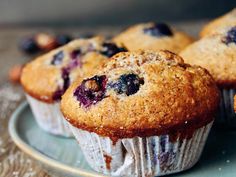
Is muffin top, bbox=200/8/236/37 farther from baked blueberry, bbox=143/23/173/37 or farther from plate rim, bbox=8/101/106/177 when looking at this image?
plate rim, bbox=8/101/106/177

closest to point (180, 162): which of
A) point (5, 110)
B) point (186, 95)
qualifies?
point (186, 95)

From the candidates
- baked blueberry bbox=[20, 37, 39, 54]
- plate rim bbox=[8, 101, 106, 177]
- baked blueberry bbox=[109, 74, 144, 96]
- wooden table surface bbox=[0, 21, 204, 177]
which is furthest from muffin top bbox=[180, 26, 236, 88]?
baked blueberry bbox=[20, 37, 39, 54]

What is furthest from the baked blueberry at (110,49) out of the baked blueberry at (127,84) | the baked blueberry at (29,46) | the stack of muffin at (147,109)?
the baked blueberry at (29,46)

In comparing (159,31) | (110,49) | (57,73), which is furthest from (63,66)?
(159,31)

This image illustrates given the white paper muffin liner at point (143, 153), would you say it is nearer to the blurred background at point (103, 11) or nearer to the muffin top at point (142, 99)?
the muffin top at point (142, 99)

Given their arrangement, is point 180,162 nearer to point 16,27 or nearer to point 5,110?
point 5,110

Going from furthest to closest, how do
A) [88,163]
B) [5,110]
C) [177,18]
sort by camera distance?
1. [177,18]
2. [5,110]
3. [88,163]
